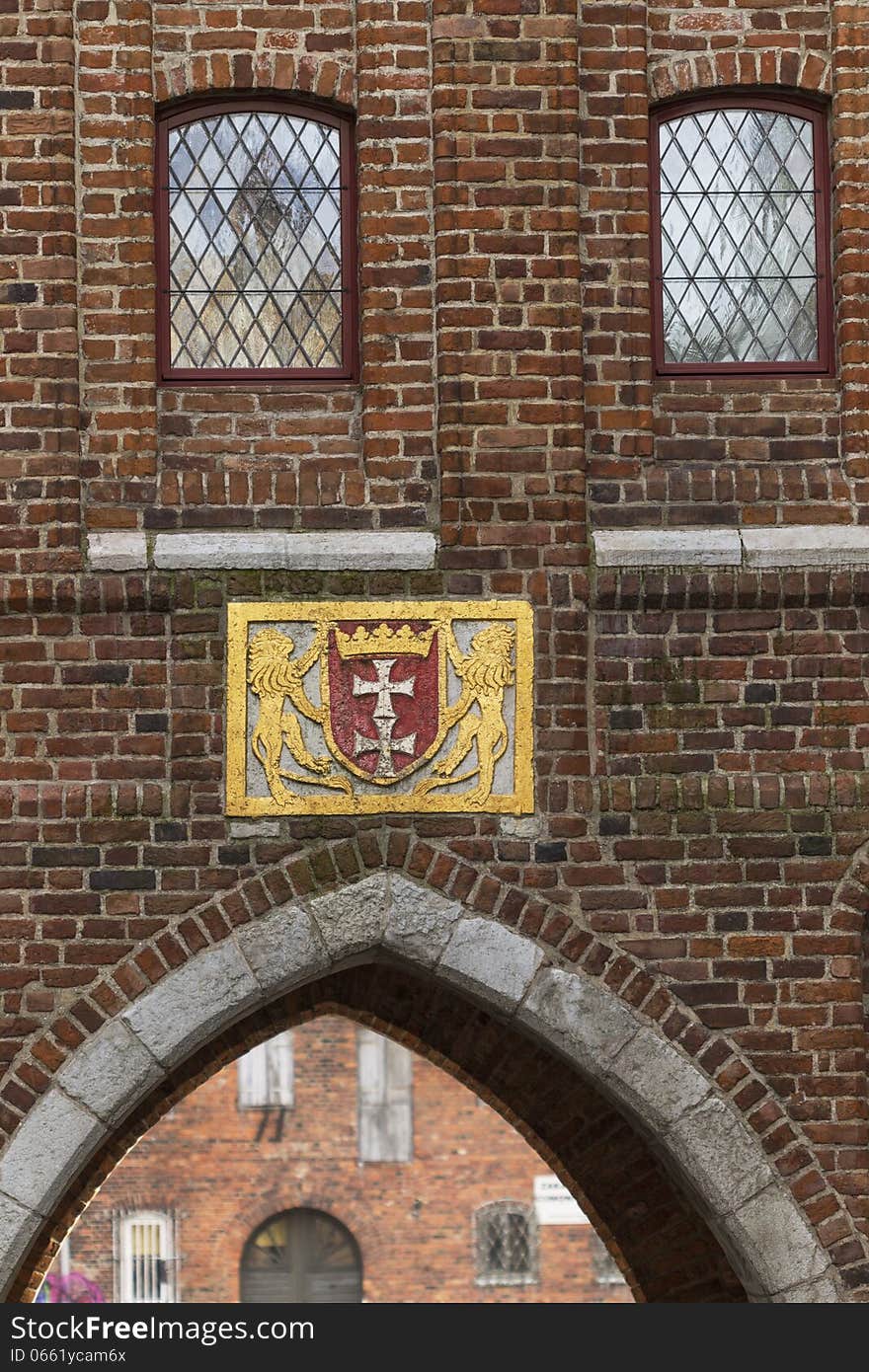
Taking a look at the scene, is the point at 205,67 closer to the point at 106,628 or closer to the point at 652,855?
the point at 106,628

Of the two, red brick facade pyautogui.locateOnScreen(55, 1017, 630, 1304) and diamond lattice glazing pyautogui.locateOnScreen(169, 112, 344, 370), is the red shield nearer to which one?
diamond lattice glazing pyautogui.locateOnScreen(169, 112, 344, 370)

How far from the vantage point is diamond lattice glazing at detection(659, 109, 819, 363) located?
9.38 meters

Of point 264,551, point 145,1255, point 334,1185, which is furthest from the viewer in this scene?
point 334,1185

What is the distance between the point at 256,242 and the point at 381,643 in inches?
67.2

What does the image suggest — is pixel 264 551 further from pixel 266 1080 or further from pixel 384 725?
pixel 266 1080

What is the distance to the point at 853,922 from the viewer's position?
889 cm

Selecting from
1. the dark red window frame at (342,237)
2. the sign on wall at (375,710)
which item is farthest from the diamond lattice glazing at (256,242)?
the sign on wall at (375,710)

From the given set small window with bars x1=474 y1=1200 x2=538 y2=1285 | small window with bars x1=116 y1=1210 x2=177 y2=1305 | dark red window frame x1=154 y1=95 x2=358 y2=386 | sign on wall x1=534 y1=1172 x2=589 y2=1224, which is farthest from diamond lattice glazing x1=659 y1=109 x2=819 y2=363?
small window with bars x1=116 y1=1210 x2=177 y2=1305

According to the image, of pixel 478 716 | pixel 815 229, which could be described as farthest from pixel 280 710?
pixel 815 229

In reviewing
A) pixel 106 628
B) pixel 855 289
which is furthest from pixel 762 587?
pixel 106 628

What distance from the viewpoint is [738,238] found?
9422 mm

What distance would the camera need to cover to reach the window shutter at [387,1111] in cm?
2597

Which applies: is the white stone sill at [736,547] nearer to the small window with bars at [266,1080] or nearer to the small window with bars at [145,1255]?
the small window with bars at [266,1080]

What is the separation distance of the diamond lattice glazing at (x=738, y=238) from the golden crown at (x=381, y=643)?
1.58m
